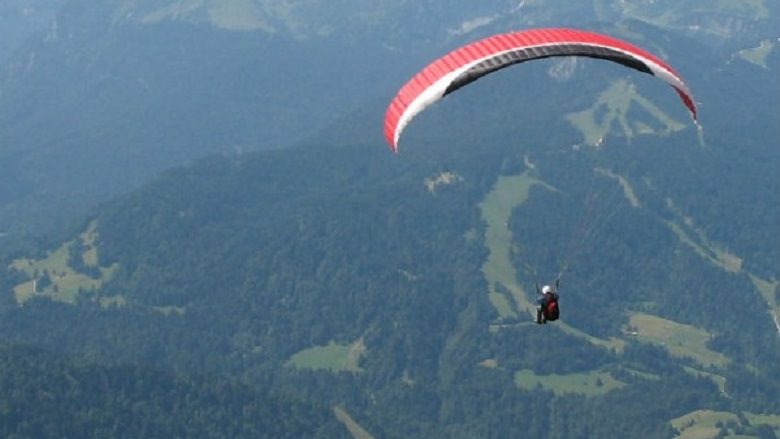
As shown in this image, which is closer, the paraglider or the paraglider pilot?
the paraglider

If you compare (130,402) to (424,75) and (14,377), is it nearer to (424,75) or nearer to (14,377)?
(14,377)

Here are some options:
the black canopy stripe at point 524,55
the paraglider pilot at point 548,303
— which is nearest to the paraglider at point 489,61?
the black canopy stripe at point 524,55

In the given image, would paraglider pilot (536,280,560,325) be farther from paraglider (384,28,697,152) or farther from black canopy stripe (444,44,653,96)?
black canopy stripe (444,44,653,96)

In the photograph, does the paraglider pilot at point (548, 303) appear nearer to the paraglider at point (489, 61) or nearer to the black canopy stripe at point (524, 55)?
the paraglider at point (489, 61)

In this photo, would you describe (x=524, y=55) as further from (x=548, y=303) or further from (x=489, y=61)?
(x=548, y=303)

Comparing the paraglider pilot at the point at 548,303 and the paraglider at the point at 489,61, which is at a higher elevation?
the paraglider at the point at 489,61

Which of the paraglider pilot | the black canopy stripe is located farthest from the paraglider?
the paraglider pilot

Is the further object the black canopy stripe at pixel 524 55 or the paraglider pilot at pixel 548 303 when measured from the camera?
the paraglider pilot at pixel 548 303

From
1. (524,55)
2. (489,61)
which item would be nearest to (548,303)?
(524,55)

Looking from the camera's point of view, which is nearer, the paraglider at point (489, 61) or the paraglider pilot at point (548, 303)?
the paraglider at point (489, 61)
